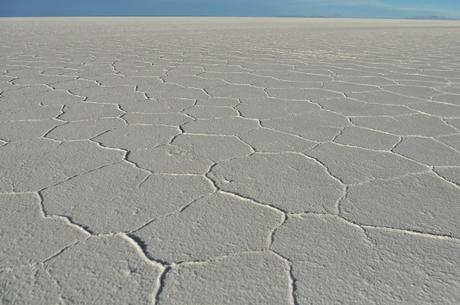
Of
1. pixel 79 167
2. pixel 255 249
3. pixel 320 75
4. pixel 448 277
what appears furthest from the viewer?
pixel 320 75

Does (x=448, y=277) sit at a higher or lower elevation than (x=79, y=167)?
higher

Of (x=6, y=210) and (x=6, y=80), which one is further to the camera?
(x=6, y=80)

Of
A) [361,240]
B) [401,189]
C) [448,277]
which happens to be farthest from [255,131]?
[448,277]

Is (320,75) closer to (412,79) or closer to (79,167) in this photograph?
(412,79)

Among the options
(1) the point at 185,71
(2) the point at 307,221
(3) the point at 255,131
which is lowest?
(1) the point at 185,71

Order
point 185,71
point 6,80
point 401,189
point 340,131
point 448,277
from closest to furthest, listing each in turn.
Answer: point 448,277
point 401,189
point 340,131
point 6,80
point 185,71

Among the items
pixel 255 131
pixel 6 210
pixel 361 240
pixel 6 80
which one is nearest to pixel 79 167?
pixel 6 210

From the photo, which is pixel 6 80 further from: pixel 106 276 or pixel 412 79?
pixel 412 79
